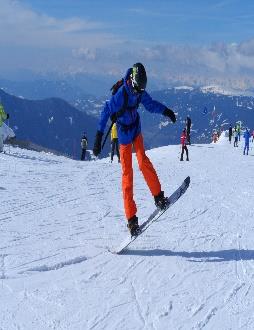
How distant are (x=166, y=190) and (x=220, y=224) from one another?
4.76 metres

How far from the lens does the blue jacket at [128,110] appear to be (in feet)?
19.4

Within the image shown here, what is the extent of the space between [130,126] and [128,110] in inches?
8.9

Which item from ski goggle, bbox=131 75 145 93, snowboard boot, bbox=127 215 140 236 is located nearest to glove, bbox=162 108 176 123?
ski goggle, bbox=131 75 145 93

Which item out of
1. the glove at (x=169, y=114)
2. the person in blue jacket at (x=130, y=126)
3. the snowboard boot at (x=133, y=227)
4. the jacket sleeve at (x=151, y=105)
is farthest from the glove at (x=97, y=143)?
the glove at (x=169, y=114)

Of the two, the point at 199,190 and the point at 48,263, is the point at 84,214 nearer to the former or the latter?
the point at 48,263

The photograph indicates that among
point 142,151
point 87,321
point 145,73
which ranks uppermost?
point 145,73

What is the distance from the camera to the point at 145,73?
592 cm

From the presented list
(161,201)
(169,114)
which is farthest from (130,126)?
(161,201)

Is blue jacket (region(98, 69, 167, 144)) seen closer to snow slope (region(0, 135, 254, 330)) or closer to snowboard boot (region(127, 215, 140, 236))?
snowboard boot (region(127, 215, 140, 236))

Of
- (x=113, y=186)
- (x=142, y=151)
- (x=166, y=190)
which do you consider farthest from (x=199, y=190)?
(x=142, y=151)

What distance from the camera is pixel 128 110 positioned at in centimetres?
614

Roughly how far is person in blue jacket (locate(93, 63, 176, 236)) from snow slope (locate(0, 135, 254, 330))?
63cm

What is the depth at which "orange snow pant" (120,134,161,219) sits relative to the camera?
6.16 metres

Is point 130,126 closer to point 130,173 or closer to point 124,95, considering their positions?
point 124,95
